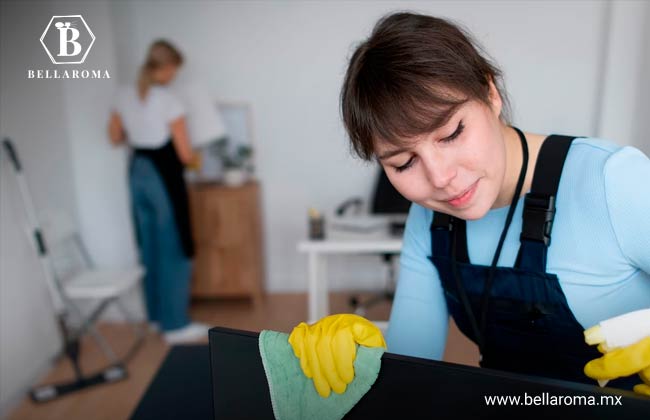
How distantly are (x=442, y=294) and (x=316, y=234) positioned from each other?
134 cm

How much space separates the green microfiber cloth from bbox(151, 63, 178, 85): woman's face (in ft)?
5.45

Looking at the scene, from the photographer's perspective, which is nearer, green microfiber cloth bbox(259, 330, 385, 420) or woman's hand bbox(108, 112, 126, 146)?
green microfiber cloth bbox(259, 330, 385, 420)

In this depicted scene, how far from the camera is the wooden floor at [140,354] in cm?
90

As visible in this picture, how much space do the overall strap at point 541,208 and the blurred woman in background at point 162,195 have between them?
1.60m

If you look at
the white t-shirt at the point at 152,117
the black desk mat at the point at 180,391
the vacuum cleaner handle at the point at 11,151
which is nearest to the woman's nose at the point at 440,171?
the black desk mat at the point at 180,391

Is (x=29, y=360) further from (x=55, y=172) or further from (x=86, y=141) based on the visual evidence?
(x=86, y=141)

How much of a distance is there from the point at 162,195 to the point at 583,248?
1.95m

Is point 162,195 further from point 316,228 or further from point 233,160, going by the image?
point 316,228

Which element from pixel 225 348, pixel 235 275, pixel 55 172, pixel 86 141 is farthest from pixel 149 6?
pixel 235 275

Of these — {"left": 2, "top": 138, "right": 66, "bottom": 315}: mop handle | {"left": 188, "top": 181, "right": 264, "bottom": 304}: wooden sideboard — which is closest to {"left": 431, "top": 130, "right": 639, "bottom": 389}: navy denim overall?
{"left": 2, "top": 138, "right": 66, "bottom": 315}: mop handle

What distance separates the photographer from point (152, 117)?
2.12m

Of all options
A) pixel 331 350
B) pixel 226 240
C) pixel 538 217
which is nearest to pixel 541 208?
pixel 538 217

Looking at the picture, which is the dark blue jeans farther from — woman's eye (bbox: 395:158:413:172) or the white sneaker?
woman's eye (bbox: 395:158:413:172)

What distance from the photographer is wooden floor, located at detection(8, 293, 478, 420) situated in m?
0.90
